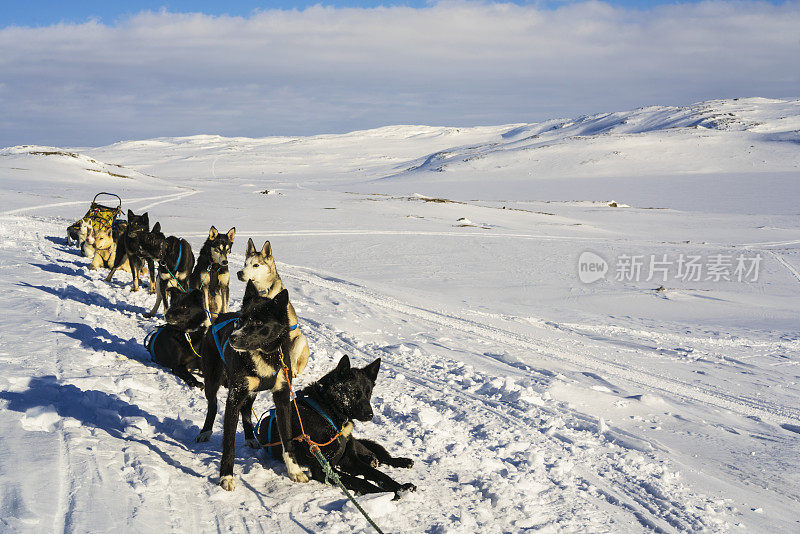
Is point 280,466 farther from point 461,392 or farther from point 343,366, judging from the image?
point 461,392

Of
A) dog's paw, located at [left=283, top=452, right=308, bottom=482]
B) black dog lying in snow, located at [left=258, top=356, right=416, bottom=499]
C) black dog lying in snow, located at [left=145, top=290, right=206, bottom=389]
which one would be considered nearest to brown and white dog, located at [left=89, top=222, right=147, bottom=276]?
black dog lying in snow, located at [left=145, top=290, right=206, bottom=389]

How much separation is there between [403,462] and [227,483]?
51.4 inches

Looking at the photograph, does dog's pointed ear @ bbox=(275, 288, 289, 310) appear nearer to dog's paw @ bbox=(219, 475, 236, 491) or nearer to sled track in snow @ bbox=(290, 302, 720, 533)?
dog's paw @ bbox=(219, 475, 236, 491)

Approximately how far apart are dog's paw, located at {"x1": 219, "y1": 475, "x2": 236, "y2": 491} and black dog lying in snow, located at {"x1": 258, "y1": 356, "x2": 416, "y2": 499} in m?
0.50

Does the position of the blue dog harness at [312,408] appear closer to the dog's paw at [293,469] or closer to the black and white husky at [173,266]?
the dog's paw at [293,469]

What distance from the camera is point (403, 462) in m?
4.31

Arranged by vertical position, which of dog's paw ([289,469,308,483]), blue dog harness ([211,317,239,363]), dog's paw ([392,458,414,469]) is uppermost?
blue dog harness ([211,317,239,363])

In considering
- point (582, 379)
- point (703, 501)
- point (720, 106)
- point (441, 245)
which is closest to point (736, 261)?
point (441, 245)

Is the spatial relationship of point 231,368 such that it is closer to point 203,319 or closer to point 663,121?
point 203,319

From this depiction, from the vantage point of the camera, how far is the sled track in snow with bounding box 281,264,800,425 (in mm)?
6328

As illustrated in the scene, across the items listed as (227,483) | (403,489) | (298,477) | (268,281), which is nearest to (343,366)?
(298,477)

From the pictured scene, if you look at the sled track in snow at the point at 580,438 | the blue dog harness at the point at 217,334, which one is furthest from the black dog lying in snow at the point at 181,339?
the sled track in snow at the point at 580,438

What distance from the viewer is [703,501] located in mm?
4141

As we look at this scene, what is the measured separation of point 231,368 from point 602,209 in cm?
3631
